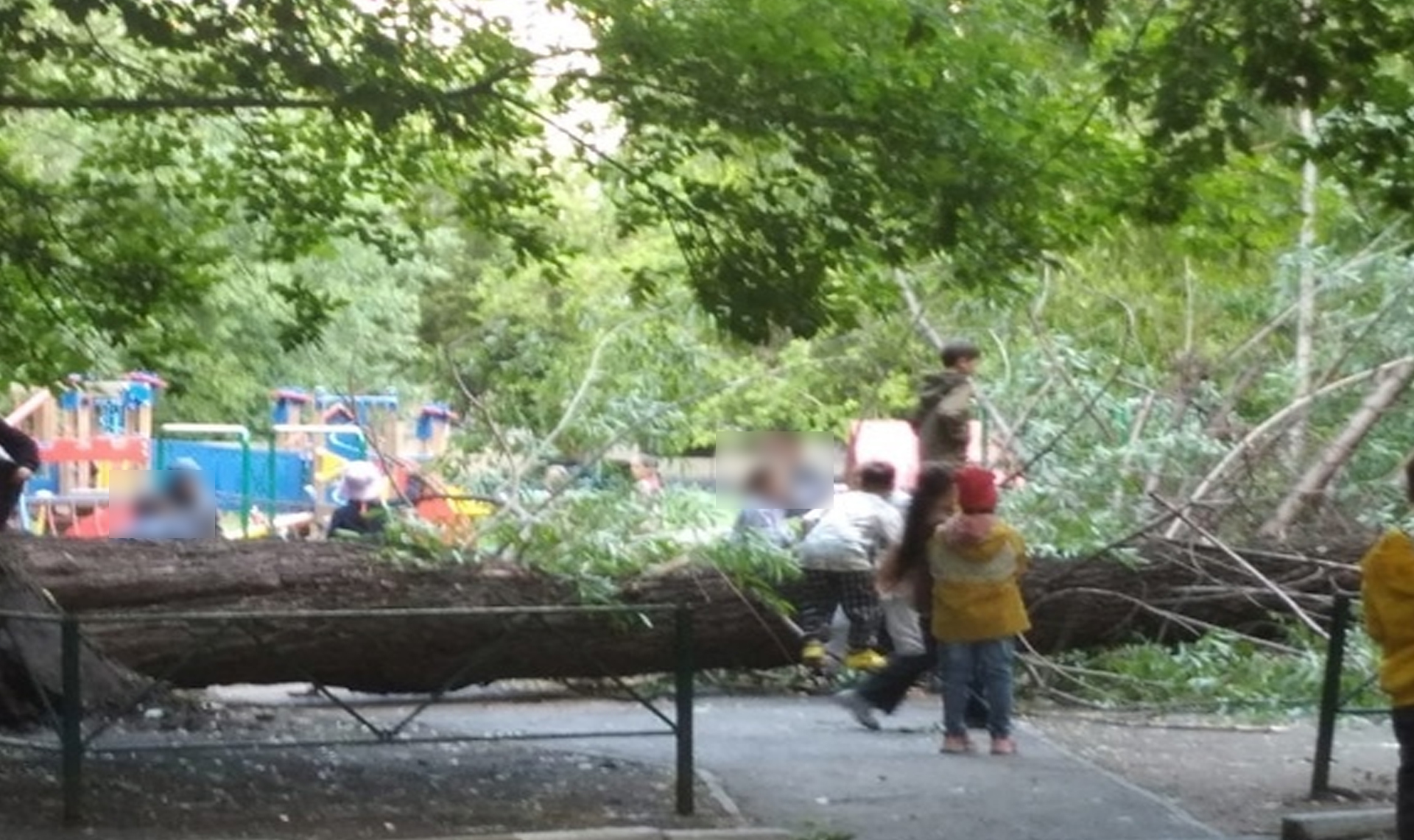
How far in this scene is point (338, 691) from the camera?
43.2 feet

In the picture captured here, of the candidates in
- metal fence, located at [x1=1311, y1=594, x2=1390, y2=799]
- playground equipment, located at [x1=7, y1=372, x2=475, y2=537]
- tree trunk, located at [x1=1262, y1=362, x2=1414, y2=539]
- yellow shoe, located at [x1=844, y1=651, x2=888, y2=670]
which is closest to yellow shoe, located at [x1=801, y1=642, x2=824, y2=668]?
yellow shoe, located at [x1=844, y1=651, x2=888, y2=670]

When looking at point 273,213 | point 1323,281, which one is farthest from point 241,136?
point 1323,281

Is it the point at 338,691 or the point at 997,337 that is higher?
the point at 997,337

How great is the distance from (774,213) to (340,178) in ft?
8.63

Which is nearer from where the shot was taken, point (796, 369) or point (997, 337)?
point (997, 337)

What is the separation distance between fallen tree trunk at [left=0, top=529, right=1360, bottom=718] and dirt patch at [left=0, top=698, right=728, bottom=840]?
483 mm

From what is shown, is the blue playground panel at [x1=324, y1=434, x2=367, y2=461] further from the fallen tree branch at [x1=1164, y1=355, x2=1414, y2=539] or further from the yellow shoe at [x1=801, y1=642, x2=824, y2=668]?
the fallen tree branch at [x1=1164, y1=355, x2=1414, y2=539]

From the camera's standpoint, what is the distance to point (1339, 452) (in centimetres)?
1470

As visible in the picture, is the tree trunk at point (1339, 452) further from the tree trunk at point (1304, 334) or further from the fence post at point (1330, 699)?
the fence post at point (1330, 699)

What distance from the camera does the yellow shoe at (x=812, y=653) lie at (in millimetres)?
13078

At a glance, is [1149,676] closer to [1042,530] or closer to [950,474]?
[1042,530]

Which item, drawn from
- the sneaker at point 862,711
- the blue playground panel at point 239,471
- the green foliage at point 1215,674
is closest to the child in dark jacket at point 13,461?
the sneaker at point 862,711

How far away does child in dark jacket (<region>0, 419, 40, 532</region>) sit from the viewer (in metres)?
12.4

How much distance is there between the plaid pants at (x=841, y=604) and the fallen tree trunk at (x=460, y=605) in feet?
0.75
